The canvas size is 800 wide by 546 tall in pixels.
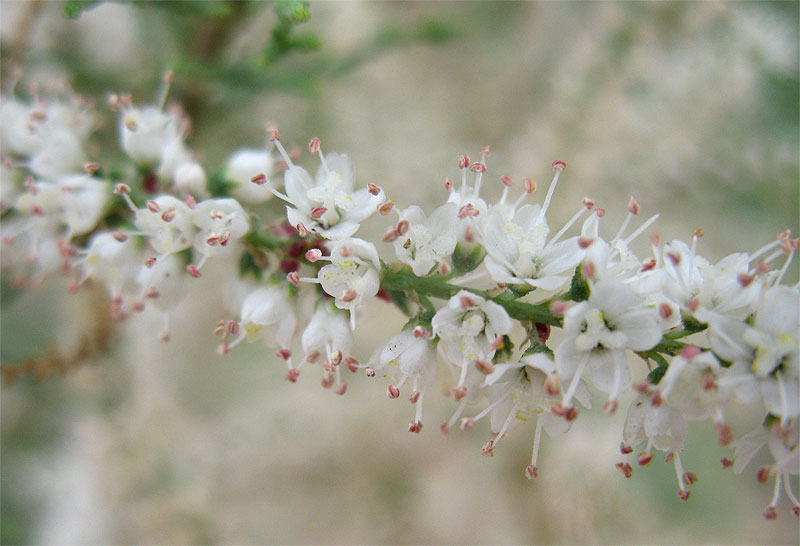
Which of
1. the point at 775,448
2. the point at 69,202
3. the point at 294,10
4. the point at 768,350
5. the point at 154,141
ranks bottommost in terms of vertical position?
the point at 775,448

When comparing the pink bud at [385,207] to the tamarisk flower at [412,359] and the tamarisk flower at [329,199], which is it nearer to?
the tamarisk flower at [329,199]

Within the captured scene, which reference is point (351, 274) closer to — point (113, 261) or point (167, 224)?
point (167, 224)

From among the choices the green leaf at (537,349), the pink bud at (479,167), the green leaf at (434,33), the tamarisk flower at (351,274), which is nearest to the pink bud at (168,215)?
the tamarisk flower at (351,274)

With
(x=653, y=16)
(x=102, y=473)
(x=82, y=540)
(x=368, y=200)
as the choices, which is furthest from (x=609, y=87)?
(x=82, y=540)

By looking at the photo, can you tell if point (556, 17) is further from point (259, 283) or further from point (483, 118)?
point (259, 283)

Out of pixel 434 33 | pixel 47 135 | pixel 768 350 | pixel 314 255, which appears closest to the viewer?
pixel 768 350

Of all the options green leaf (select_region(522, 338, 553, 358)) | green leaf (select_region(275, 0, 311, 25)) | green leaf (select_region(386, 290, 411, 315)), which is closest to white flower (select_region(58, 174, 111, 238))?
green leaf (select_region(275, 0, 311, 25))

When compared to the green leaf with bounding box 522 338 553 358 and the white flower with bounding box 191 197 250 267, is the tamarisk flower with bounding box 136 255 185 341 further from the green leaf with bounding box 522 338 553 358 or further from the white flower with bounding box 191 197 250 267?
the green leaf with bounding box 522 338 553 358

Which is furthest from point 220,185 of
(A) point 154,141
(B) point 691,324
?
(B) point 691,324
